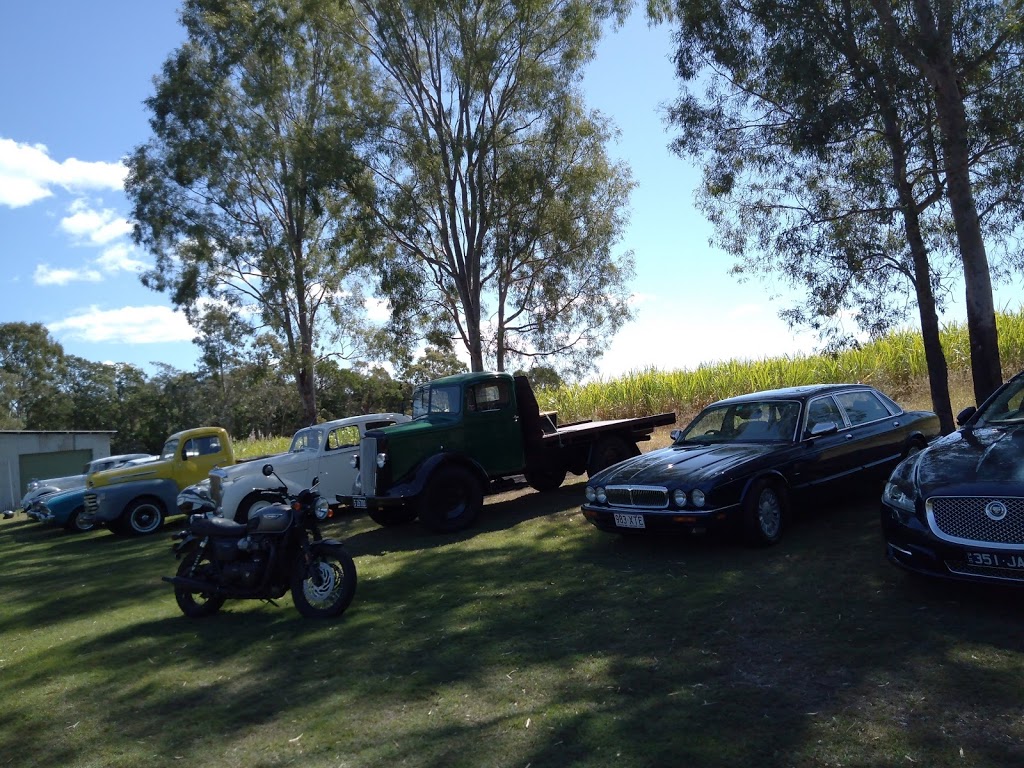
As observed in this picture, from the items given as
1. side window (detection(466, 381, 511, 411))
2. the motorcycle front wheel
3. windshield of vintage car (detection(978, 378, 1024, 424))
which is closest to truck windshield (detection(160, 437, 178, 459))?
side window (detection(466, 381, 511, 411))

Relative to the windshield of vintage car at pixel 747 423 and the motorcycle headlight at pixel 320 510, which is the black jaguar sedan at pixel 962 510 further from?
the motorcycle headlight at pixel 320 510

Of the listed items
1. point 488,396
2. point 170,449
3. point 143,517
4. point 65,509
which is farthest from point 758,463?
point 65,509

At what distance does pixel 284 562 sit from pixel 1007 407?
245 inches

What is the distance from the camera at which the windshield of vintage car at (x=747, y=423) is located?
8820 millimetres

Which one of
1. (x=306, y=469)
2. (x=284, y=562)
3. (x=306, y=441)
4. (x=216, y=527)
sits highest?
(x=306, y=441)

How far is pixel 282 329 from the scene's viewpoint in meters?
24.0

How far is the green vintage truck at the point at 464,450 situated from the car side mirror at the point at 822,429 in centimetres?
449

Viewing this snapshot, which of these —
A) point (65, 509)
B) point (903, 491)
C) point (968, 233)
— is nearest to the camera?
point (903, 491)

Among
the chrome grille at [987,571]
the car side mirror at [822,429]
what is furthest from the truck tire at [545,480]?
the chrome grille at [987,571]

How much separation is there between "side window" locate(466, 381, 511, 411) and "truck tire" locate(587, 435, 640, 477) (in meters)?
1.72

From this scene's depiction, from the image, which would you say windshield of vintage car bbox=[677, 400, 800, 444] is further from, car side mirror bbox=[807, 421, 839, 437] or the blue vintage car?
the blue vintage car

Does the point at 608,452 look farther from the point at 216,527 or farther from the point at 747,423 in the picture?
the point at 216,527

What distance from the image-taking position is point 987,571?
5.38m

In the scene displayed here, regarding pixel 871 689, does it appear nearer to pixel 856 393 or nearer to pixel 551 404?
pixel 856 393
